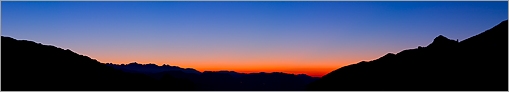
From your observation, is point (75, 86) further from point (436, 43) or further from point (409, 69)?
point (436, 43)

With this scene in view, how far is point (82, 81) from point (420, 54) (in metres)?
65.9

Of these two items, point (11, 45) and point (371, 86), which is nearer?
point (11, 45)

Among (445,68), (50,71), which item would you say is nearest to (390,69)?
(445,68)

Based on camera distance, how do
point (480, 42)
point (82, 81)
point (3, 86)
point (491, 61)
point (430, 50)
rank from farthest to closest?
point (430, 50), point (82, 81), point (480, 42), point (491, 61), point (3, 86)

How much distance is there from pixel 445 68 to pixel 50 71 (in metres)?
67.8

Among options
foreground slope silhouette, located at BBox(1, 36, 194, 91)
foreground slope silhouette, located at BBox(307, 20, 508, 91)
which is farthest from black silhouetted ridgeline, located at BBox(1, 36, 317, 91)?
foreground slope silhouette, located at BBox(307, 20, 508, 91)

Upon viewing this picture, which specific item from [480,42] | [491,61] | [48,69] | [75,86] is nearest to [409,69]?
[480,42]

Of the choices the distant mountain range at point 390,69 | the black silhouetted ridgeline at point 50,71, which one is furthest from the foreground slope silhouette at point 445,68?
the black silhouetted ridgeline at point 50,71

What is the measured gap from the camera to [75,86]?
71.6 m

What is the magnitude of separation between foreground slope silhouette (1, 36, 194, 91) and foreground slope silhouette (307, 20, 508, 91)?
5168 centimetres

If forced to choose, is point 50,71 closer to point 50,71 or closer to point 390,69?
point 50,71

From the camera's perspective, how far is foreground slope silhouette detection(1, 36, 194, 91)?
206ft

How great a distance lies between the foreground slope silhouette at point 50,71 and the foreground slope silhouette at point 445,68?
170 ft

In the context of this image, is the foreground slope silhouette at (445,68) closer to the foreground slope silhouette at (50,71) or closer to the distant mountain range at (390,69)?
the distant mountain range at (390,69)
